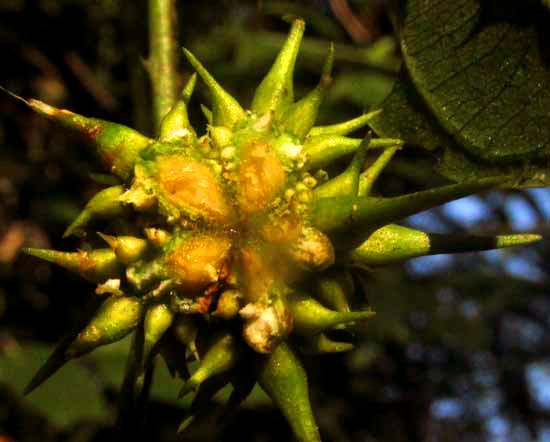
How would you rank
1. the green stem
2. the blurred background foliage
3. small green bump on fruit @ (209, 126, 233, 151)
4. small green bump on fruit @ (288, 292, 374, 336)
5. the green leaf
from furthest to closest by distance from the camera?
1. the blurred background foliage
2. the green stem
3. the green leaf
4. small green bump on fruit @ (209, 126, 233, 151)
5. small green bump on fruit @ (288, 292, 374, 336)

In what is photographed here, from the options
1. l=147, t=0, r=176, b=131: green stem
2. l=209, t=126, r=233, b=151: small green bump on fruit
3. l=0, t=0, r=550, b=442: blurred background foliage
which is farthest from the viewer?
l=0, t=0, r=550, b=442: blurred background foliage

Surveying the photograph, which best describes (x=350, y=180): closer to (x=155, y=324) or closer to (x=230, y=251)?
(x=230, y=251)

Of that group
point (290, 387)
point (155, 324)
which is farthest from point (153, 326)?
point (290, 387)

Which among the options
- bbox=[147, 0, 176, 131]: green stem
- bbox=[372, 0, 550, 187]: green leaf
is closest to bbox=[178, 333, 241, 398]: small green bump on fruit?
bbox=[372, 0, 550, 187]: green leaf

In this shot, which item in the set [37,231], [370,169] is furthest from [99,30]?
[370,169]

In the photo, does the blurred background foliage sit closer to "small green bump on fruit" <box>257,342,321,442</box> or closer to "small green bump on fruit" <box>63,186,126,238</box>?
"small green bump on fruit" <box>63,186,126,238</box>

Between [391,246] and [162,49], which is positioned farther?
[162,49]
